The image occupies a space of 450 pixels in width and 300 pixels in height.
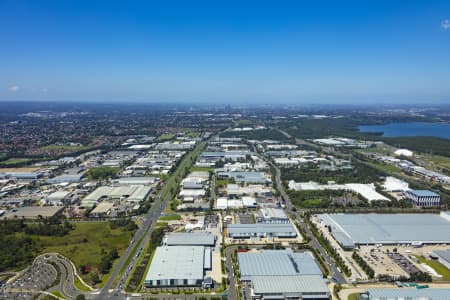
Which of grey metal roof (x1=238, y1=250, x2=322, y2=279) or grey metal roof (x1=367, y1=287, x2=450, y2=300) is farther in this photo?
grey metal roof (x1=238, y1=250, x2=322, y2=279)

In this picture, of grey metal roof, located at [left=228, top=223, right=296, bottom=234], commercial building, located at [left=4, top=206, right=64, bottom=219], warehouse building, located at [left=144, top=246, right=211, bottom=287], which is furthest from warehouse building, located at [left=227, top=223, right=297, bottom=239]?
commercial building, located at [left=4, top=206, right=64, bottom=219]

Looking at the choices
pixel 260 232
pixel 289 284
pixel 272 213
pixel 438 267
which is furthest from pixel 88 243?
pixel 438 267

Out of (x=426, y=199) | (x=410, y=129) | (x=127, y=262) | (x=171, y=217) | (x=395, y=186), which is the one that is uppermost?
(x=410, y=129)

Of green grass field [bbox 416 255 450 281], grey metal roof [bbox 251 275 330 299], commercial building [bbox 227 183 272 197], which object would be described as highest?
commercial building [bbox 227 183 272 197]

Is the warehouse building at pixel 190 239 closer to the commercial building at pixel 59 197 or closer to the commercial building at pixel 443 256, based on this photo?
the commercial building at pixel 443 256

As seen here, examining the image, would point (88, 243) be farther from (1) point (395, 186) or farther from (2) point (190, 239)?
(1) point (395, 186)

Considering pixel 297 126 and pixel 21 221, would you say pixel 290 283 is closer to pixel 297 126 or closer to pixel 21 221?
pixel 21 221

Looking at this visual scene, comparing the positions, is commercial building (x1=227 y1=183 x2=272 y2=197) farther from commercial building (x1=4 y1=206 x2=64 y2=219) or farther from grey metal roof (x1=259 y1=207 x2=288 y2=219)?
commercial building (x1=4 y1=206 x2=64 y2=219)
